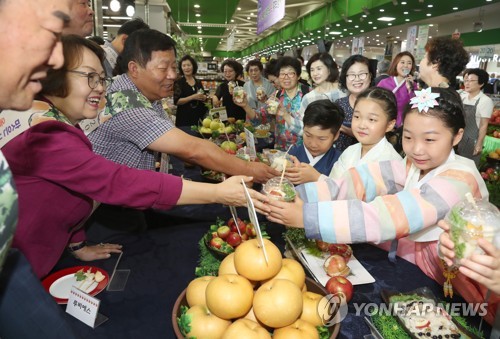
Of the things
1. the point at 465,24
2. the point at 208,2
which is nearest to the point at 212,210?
the point at 208,2

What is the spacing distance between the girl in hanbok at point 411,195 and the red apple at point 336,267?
4.2 inches

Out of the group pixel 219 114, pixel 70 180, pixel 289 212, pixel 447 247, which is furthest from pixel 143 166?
pixel 219 114

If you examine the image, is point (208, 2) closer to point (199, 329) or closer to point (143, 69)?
point (143, 69)

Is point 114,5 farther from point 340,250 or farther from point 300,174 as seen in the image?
point 340,250

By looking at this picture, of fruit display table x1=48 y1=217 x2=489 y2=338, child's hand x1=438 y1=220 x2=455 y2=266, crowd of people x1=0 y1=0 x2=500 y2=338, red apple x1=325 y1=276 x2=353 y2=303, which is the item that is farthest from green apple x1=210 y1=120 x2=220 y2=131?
child's hand x1=438 y1=220 x2=455 y2=266

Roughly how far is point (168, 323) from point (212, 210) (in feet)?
3.57

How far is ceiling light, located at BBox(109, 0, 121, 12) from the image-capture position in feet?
23.3

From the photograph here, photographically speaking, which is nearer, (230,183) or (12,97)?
(12,97)

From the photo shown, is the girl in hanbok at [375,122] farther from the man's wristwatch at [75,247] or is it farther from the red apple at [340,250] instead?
the man's wristwatch at [75,247]

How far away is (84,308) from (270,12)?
809cm

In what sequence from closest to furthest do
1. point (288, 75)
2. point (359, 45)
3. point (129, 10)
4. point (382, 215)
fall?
point (382, 215)
point (288, 75)
point (129, 10)
point (359, 45)

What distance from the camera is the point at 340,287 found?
1.31 meters

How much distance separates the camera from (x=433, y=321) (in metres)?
1.18

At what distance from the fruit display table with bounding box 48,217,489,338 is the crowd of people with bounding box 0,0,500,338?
89mm
